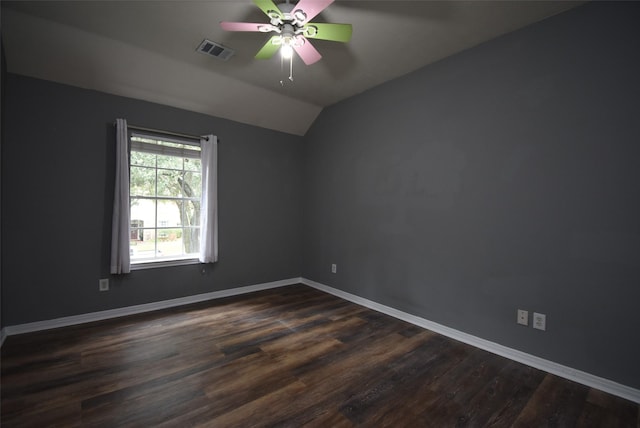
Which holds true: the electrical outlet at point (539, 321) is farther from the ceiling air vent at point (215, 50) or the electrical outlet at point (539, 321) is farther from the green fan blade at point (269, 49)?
the ceiling air vent at point (215, 50)

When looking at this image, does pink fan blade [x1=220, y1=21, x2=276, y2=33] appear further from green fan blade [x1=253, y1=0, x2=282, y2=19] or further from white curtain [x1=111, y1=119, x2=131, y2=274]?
white curtain [x1=111, y1=119, x2=131, y2=274]

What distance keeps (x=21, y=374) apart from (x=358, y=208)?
3.44 m

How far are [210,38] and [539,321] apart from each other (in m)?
3.71

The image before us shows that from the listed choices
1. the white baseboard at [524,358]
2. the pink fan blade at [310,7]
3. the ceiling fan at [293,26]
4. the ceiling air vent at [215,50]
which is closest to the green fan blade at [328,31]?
the ceiling fan at [293,26]

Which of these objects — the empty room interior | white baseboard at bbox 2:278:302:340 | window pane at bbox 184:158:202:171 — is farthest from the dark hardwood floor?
window pane at bbox 184:158:202:171

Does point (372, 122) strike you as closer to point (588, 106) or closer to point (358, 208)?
point (358, 208)

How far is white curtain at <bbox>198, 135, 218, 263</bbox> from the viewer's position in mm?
3713

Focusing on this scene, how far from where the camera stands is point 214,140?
12.3 ft

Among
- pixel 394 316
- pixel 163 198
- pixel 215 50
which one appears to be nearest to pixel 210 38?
pixel 215 50

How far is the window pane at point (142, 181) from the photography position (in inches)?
131

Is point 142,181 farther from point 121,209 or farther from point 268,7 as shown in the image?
point 268,7

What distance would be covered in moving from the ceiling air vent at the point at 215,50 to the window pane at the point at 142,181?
5.20 feet

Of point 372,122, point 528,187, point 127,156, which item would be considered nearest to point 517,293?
point 528,187

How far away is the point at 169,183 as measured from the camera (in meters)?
3.61
